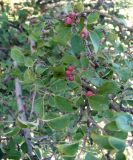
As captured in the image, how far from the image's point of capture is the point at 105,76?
39.1 inches

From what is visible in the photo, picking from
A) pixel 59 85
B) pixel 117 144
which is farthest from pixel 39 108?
pixel 117 144

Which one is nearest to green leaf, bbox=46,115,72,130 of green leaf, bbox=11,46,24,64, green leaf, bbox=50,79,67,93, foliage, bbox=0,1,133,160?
foliage, bbox=0,1,133,160

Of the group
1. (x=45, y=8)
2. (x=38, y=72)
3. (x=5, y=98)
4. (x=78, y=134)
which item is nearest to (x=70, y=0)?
(x=45, y=8)

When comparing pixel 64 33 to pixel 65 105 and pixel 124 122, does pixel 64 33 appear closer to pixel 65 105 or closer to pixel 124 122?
pixel 65 105

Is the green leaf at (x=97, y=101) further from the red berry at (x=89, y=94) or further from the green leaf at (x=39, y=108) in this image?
the green leaf at (x=39, y=108)

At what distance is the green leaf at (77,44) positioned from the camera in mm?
987

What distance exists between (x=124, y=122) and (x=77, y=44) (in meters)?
0.30

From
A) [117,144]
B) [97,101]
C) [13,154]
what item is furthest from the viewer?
[13,154]

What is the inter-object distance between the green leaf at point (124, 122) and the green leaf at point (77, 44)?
0.27 meters

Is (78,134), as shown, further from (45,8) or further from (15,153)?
(45,8)

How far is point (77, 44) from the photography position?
3.27 ft

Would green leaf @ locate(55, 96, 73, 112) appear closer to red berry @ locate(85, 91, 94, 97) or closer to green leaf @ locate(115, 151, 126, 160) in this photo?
red berry @ locate(85, 91, 94, 97)

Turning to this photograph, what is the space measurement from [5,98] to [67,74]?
685mm

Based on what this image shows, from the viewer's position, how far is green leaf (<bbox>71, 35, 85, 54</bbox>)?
0.99 metres
